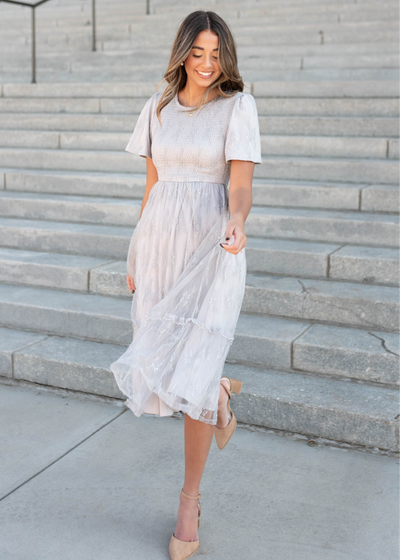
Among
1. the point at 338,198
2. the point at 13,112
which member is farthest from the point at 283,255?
the point at 13,112

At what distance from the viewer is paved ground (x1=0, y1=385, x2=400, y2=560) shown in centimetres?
249

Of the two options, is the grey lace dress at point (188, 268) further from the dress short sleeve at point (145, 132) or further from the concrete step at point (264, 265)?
the concrete step at point (264, 265)

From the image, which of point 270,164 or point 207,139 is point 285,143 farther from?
point 207,139

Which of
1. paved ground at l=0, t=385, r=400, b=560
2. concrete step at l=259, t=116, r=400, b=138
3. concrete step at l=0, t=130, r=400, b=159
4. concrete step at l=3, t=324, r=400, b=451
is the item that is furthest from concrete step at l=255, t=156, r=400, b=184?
paved ground at l=0, t=385, r=400, b=560

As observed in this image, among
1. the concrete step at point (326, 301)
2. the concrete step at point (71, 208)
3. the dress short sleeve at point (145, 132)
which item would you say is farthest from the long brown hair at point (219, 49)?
the concrete step at point (71, 208)

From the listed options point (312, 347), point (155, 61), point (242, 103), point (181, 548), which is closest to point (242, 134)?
point (242, 103)

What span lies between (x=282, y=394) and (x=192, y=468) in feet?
3.56

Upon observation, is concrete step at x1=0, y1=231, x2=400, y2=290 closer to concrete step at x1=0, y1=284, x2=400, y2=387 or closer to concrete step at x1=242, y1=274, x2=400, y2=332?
concrete step at x1=242, y1=274, x2=400, y2=332

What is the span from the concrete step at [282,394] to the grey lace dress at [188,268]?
1061mm

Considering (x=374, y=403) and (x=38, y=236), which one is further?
(x=38, y=236)

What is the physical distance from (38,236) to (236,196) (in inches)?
127

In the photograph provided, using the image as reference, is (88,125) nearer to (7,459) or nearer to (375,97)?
(375,97)

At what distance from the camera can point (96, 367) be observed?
151 inches

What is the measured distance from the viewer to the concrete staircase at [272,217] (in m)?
3.62
